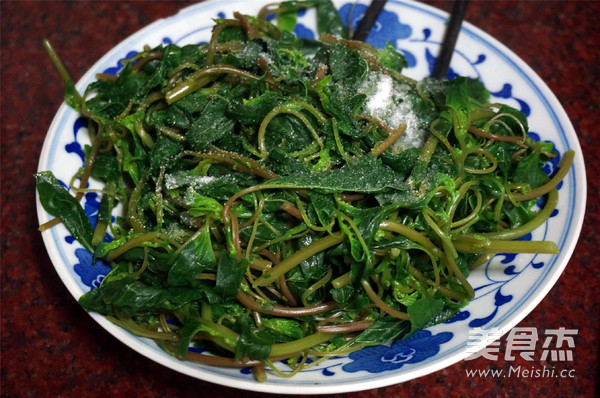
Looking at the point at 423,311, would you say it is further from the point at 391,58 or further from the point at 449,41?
the point at 449,41

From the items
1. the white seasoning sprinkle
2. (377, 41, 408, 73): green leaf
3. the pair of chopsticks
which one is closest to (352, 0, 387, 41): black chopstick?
the pair of chopsticks

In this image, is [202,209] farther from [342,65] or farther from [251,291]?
[342,65]

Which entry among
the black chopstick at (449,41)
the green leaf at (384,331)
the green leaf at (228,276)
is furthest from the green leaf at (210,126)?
the black chopstick at (449,41)

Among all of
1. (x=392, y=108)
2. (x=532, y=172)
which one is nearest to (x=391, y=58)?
(x=392, y=108)

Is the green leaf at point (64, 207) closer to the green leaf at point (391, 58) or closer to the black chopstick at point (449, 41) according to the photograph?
the green leaf at point (391, 58)

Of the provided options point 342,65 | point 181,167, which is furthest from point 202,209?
point 342,65

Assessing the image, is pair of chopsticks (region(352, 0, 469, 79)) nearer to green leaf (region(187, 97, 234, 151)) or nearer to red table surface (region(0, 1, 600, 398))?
red table surface (region(0, 1, 600, 398))
